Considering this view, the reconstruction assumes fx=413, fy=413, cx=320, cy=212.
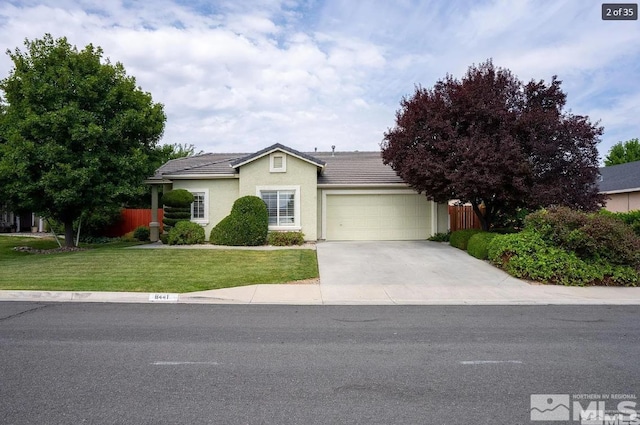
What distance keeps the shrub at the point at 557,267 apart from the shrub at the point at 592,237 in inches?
9.5

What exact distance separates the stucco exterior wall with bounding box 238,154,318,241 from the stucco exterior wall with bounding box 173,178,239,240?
1.01m

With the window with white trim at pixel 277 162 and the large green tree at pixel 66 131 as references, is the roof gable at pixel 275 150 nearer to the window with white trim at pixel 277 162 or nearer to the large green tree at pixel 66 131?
the window with white trim at pixel 277 162

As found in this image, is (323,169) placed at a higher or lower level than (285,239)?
higher

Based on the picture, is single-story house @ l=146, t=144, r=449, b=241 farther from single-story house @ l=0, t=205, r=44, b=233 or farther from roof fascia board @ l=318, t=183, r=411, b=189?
single-story house @ l=0, t=205, r=44, b=233

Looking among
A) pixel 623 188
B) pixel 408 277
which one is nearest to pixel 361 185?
pixel 408 277

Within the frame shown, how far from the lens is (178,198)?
60.6 ft

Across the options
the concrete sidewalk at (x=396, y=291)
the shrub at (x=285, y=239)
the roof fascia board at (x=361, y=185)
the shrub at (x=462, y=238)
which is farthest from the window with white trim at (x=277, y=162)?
the shrub at (x=462, y=238)

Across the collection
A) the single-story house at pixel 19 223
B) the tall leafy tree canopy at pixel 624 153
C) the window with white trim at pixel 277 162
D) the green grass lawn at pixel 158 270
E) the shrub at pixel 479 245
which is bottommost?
the green grass lawn at pixel 158 270

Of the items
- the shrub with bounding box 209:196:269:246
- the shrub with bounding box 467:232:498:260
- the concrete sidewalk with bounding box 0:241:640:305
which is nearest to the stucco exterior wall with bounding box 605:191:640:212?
the shrub with bounding box 467:232:498:260

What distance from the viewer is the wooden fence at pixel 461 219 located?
2120cm

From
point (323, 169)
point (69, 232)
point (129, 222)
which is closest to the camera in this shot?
point (69, 232)

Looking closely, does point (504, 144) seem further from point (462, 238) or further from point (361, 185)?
point (361, 185)

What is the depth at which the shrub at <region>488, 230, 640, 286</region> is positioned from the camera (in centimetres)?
1153

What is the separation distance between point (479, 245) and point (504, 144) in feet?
11.8
